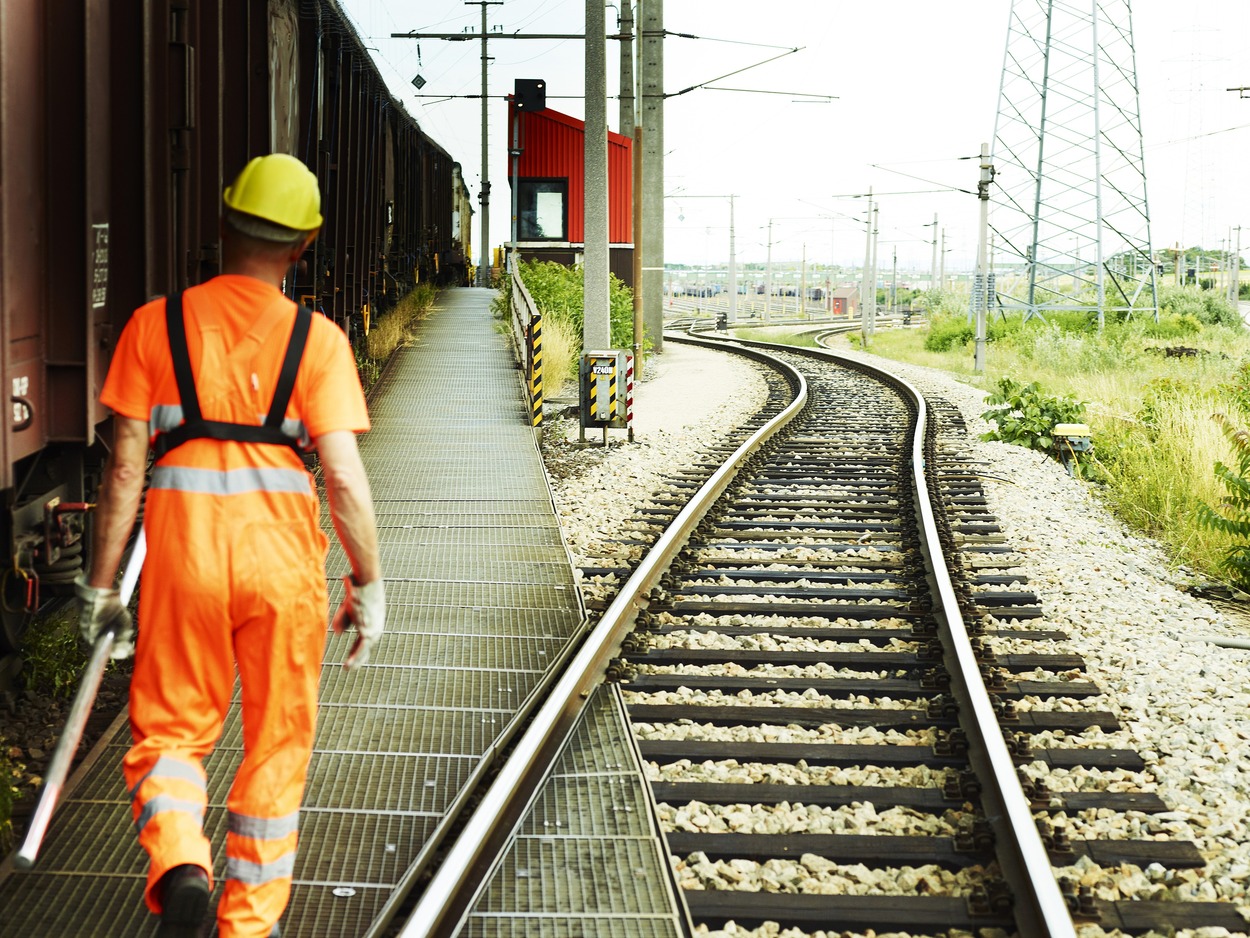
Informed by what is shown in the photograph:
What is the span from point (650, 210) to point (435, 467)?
17.4 m

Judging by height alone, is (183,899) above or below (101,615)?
below

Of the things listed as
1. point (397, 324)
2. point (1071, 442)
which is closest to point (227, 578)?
point (1071, 442)

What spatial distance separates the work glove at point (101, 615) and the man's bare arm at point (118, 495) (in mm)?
28

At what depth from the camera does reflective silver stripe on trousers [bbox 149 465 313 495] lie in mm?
3418

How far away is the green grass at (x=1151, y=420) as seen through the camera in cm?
1072

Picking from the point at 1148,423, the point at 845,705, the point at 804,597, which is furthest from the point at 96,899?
the point at 1148,423

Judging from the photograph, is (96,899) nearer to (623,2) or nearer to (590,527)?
(590,527)

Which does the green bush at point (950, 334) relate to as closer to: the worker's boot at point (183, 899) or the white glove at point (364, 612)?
the white glove at point (364, 612)

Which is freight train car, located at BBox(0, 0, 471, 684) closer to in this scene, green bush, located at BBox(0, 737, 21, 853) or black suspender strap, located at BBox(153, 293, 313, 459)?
green bush, located at BBox(0, 737, 21, 853)

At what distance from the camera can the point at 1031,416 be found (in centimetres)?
1605

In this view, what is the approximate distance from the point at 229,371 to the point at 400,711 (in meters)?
2.85

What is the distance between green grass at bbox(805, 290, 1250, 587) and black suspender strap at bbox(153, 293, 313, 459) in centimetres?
719

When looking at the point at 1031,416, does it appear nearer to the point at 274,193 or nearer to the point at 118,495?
the point at 274,193

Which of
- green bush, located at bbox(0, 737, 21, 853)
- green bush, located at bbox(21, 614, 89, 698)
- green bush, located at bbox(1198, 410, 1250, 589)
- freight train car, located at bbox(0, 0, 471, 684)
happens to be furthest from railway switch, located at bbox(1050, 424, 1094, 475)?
green bush, located at bbox(0, 737, 21, 853)
